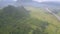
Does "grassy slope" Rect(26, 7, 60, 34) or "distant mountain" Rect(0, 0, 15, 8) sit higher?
"distant mountain" Rect(0, 0, 15, 8)

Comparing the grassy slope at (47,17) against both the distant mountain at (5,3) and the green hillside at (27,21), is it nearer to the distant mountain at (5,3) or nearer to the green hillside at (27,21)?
the green hillside at (27,21)

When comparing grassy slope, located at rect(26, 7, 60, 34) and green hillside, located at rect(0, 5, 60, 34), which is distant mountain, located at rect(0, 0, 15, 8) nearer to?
green hillside, located at rect(0, 5, 60, 34)

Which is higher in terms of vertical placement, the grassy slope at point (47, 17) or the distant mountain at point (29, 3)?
the distant mountain at point (29, 3)

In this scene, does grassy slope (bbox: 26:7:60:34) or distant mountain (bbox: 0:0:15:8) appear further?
distant mountain (bbox: 0:0:15:8)

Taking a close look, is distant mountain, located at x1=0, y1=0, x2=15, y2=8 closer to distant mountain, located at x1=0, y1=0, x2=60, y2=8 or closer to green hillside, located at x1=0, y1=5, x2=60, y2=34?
distant mountain, located at x1=0, y1=0, x2=60, y2=8

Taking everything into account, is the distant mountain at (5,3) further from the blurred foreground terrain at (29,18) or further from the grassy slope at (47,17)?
the grassy slope at (47,17)

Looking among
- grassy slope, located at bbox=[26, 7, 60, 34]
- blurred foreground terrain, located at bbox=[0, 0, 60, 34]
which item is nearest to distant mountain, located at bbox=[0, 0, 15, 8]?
blurred foreground terrain, located at bbox=[0, 0, 60, 34]

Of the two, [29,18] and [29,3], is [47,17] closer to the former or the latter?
[29,18]

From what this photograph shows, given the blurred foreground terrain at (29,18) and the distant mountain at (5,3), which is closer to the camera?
the blurred foreground terrain at (29,18)

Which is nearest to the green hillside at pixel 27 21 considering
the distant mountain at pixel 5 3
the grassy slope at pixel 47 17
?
the grassy slope at pixel 47 17
